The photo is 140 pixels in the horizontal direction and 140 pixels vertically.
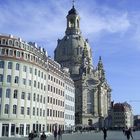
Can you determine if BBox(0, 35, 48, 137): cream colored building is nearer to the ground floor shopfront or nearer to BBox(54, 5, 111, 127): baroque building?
the ground floor shopfront

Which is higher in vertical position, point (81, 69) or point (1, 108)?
point (81, 69)

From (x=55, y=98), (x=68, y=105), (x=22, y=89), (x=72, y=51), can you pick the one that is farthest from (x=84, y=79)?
(x=22, y=89)

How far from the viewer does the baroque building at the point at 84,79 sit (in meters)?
172

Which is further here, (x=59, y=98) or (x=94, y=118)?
(x=94, y=118)

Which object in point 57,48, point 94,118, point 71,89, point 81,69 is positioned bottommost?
point 94,118

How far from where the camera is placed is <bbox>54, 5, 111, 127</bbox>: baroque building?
172 m

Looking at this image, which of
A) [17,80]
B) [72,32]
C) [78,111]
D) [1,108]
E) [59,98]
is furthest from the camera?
[72,32]

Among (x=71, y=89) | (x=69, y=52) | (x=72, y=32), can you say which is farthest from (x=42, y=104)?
(x=72, y=32)

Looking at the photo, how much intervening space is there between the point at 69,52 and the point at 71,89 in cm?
5565

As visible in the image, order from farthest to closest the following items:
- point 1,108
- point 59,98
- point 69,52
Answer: point 69,52 < point 59,98 < point 1,108

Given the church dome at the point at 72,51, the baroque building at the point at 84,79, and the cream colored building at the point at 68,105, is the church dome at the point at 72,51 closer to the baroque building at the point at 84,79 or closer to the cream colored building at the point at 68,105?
the baroque building at the point at 84,79

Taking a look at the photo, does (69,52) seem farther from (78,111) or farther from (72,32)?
(78,111)

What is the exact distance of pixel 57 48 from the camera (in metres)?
193

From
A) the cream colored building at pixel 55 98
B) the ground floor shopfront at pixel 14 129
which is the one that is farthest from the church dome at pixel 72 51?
the ground floor shopfront at pixel 14 129
